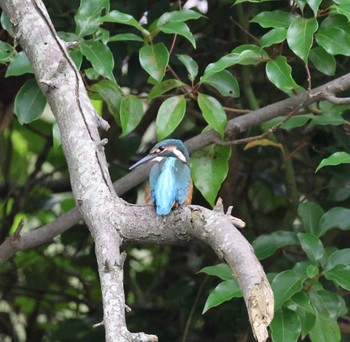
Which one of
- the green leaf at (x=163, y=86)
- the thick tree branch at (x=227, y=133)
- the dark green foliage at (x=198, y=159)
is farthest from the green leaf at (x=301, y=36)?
the green leaf at (x=163, y=86)

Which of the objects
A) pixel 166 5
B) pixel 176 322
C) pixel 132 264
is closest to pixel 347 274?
pixel 166 5

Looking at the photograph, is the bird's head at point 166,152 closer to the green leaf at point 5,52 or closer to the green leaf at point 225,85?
the green leaf at point 225,85

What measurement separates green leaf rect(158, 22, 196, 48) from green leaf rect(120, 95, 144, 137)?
23 centimetres

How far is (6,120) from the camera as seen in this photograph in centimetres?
303

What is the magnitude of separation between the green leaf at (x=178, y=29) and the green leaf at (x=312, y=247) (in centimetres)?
57

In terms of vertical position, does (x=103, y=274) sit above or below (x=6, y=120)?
below

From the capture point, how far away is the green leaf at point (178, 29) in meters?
2.17

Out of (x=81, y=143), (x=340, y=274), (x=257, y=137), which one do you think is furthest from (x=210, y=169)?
(x=81, y=143)

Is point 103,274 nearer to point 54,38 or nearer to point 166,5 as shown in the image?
point 54,38

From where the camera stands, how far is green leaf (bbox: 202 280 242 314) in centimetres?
208

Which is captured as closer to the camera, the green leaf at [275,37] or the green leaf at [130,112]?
the green leaf at [275,37]

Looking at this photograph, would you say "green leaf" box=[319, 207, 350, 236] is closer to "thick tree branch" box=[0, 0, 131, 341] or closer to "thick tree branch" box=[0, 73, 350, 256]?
"thick tree branch" box=[0, 73, 350, 256]

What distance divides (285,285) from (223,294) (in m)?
0.16

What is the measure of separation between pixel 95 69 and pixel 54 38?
0.75 feet
